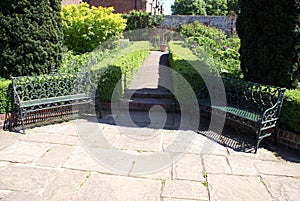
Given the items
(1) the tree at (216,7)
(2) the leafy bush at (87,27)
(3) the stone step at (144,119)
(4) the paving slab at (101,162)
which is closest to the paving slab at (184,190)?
(4) the paving slab at (101,162)

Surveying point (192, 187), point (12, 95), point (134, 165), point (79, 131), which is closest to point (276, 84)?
point (192, 187)

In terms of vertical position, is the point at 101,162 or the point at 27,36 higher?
the point at 27,36

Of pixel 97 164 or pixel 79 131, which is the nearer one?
pixel 97 164

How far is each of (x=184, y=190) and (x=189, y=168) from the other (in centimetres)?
46

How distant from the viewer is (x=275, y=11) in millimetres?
3775

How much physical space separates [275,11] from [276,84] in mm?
1162

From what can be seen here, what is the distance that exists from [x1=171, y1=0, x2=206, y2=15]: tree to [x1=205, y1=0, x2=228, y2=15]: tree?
9.17 feet

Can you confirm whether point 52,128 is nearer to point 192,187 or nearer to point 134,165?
point 134,165

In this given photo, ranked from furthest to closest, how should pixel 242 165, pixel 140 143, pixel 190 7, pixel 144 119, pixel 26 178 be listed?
pixel 190 7 < pixel 144 119 < pixel 140 143 < pixel 242 165 < pixel 26 178

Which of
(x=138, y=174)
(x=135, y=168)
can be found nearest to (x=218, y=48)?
(x=135, y=168)

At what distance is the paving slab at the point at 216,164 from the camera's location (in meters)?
3.05

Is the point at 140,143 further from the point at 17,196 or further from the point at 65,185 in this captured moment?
the point at 17,196

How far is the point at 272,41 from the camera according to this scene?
391cm

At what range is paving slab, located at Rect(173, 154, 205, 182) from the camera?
2.89 metres
